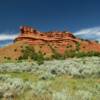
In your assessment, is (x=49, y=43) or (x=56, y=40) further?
(x=56, y=40)

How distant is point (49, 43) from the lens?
408 ft

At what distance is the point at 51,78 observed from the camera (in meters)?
17.6

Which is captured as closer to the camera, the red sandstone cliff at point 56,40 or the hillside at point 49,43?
the hillside at point 49,43

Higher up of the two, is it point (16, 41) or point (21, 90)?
point (16, 41)

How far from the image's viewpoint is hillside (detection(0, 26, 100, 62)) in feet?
373

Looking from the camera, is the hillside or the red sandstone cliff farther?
the red sandstone cliff

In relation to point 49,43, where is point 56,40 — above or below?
above

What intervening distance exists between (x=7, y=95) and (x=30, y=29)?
123094mm

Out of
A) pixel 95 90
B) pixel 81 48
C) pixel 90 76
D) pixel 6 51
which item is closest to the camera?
pixel 95 90

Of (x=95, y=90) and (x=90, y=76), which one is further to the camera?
(x=90, y=76)

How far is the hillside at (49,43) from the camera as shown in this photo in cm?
11362

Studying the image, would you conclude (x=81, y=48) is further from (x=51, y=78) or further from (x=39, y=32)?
(x=51, y=78)

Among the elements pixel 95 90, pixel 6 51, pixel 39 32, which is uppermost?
pixel 39 32

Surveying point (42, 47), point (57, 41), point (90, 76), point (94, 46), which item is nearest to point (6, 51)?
point (42, 47)
